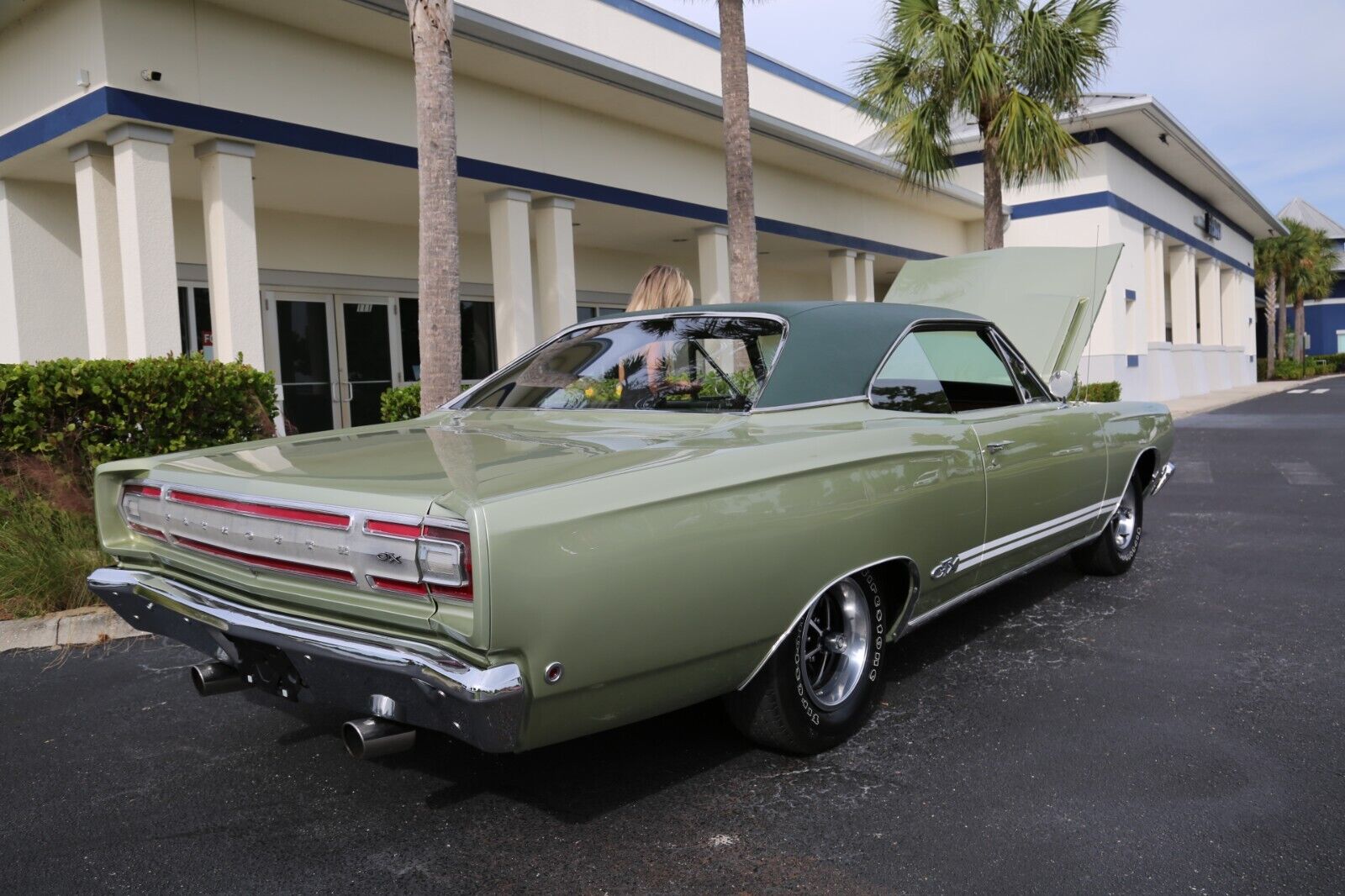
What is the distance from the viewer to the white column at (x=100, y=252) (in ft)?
27.9

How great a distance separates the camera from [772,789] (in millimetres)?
2881

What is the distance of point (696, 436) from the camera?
2896 millimetres

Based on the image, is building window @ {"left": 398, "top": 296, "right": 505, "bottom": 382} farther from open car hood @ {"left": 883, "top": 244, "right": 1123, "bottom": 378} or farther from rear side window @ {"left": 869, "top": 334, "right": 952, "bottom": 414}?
rear side window @ {"left": 869, "top": 334, "right": 952, "bottom": 414}

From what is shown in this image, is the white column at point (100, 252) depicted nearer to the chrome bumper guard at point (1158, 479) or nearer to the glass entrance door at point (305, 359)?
the glass entrance door at point (305, 359)

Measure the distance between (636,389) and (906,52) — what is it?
12.4 m

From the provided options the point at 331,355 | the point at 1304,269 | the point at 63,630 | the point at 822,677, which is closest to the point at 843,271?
the point at 331,355

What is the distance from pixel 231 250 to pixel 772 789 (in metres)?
7.56

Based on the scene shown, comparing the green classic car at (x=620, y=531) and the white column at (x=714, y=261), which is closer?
the green classic car at (x=620, y=531)

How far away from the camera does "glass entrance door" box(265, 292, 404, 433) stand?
1228cm

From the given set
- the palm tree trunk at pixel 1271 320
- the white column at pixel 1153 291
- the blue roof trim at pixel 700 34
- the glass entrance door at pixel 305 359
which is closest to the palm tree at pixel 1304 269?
the palm tree trunk at pixel 1271 320

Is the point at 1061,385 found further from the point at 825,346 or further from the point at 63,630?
the point at 63,630

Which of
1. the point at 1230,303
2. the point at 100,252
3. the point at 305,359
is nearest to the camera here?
the point at 100,252

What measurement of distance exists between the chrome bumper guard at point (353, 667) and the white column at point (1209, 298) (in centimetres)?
3469

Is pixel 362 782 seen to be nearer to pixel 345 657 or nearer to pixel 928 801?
pixel 345 657
